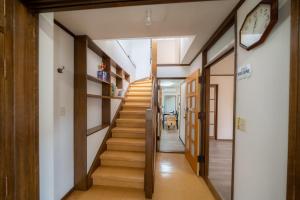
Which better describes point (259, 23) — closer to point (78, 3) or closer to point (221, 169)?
point (78, 3)

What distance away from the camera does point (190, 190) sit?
8.16 ft

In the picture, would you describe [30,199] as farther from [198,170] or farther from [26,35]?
[198,170]

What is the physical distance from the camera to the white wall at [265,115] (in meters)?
1.01

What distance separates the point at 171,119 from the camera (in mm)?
8492

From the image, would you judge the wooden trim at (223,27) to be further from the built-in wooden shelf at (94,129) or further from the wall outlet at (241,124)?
the built-in wooden shelf at (94,129)

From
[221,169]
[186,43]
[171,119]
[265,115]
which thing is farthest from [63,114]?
[171,119]

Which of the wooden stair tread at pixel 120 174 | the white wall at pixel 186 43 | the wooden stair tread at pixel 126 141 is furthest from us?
the wooden stair tread at pixel 126 141

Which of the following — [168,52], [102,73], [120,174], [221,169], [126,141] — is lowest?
[221,169]

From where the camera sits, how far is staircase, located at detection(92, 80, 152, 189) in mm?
2496

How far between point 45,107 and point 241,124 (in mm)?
1693

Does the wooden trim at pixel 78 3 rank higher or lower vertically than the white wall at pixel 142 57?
lower

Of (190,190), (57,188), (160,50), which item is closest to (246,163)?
(190,190)

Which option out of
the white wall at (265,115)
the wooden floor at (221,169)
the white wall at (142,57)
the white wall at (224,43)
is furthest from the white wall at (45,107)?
the white wall at (142,57)

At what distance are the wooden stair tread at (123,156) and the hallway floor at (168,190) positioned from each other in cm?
47
